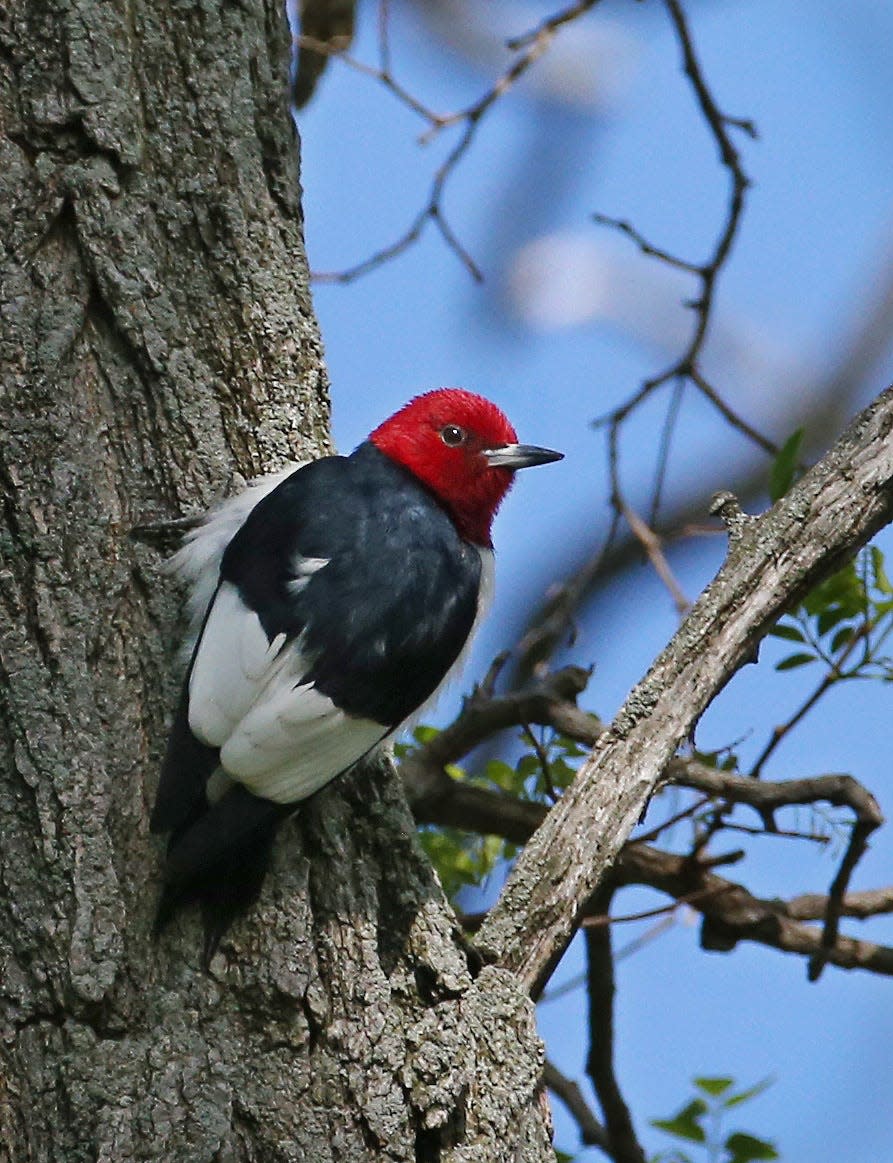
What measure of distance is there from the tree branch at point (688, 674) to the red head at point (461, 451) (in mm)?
770

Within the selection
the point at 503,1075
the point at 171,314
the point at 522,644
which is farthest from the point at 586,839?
the point at 522,644

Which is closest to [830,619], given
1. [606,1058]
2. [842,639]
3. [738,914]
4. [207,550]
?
[842,639]

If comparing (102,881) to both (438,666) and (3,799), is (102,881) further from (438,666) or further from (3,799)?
(438,666)

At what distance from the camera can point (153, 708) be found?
2.47 m

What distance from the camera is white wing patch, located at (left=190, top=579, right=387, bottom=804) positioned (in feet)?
8.04

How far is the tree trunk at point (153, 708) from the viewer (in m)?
2.23

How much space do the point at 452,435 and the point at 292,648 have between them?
96cm

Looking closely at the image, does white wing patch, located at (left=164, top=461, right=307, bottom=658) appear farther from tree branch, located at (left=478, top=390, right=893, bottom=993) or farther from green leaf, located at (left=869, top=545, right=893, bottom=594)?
green leaf, located at (left=869, top=545, right=893, bottom=594)

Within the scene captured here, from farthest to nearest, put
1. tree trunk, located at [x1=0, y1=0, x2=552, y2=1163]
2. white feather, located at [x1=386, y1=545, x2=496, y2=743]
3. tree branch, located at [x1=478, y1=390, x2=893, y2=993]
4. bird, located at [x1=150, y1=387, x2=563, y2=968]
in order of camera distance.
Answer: white feather, located at [x1=386, y1=545, x2=496, y2=743], tree branch, located at [x1=478, y1=390, x2=893, y2=993], bird, located at [x1=150, y1=387, x2=563, y2=968], tree trunk, located at [x1=0, y1=0, x2=552, y2=1163]

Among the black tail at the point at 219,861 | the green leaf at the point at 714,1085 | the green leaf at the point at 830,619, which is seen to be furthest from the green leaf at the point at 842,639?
the black tail at the point at 219,861

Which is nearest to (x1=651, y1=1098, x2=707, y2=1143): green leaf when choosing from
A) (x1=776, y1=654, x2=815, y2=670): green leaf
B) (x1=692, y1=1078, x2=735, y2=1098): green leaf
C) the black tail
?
(x1=692, y1=1078, x2=735, y2=1098): green leaf

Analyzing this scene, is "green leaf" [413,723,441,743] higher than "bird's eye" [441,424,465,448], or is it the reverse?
"bird's eye" [441,424,465,448]

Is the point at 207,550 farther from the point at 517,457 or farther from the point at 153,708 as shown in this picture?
the point at 517,457

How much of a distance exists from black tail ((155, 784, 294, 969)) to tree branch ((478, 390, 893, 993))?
414mm
